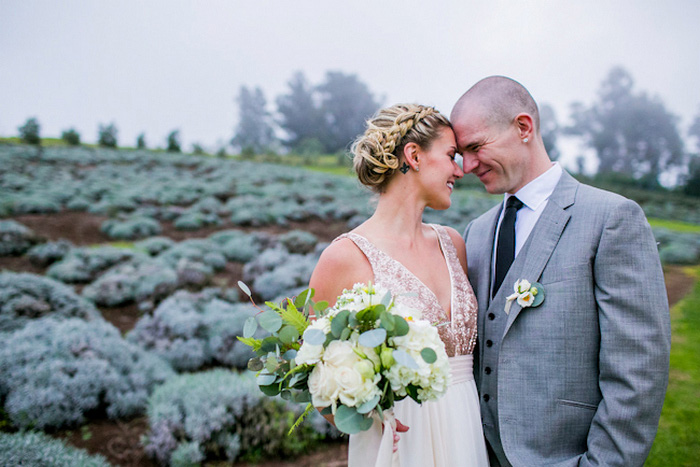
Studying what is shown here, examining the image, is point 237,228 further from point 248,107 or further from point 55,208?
point 248,107

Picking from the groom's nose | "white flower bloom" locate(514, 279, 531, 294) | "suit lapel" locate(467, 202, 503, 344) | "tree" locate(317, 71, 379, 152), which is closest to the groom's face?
the groom's nose

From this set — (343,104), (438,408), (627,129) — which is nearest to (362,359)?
(438,408)

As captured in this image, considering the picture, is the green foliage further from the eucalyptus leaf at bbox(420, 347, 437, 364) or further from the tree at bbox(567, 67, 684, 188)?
the tree at bbox(567, 67, 684, 188)

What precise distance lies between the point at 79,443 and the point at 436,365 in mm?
3996

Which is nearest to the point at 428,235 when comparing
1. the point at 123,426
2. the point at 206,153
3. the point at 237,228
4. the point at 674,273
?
A: the point at 123,426

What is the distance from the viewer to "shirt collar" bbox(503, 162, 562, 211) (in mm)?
2588

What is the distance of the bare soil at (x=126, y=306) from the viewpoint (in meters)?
3.96

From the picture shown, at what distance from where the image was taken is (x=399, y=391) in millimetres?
1590

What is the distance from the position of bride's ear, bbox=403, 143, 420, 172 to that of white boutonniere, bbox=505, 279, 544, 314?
3.17 ft

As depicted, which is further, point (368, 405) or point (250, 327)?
point (250, 327)

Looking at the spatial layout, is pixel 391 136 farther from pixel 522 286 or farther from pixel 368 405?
pixel 368 405

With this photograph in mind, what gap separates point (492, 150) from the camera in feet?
8.56

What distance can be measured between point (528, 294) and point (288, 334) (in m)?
1.28

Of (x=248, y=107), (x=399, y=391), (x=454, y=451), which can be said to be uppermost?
(x=248, y=107)
